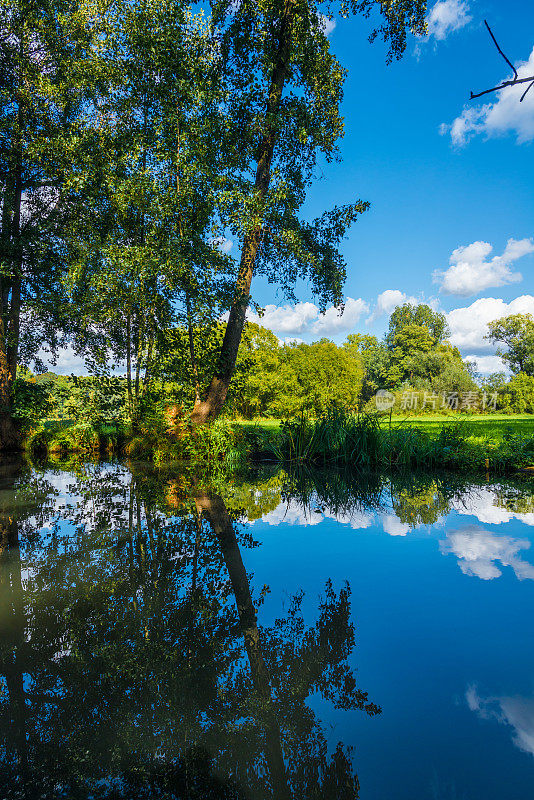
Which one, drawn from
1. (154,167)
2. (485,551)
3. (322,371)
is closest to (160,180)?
(154,167)

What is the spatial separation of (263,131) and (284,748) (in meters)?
10.7

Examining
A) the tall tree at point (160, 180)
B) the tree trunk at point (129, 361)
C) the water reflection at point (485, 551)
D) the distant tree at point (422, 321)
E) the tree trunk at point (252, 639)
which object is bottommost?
the tree trunk at point (252, 639)

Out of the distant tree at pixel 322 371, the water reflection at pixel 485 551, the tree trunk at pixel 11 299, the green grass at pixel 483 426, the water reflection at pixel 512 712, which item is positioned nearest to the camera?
the water reflection at pixel 512 712

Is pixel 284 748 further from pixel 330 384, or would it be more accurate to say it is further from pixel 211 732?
pixel 330 384

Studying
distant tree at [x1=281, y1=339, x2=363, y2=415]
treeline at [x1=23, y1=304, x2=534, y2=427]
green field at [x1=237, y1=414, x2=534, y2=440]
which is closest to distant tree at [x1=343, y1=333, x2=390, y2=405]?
treeline at [x1=23, y1=304, x2=534, y2=427]

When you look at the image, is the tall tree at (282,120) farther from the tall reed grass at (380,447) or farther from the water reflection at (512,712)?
the water reflection at (512,712)

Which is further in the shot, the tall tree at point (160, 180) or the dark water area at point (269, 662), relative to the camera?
the tall tree at point (160, 180)

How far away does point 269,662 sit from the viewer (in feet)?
6.08

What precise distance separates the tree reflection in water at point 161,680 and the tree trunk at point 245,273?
619cm

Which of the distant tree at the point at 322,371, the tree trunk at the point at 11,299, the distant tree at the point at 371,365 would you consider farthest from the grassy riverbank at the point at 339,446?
the distant tree at the point at 371,365

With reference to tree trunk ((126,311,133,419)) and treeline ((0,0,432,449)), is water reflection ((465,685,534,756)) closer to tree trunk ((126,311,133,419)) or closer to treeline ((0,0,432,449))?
treeline ((0,0,432,449))

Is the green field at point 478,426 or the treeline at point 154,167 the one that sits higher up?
the treeline at point 154,167

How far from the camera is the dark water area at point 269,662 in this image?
1284 mm

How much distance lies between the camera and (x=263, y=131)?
9.22 metres
